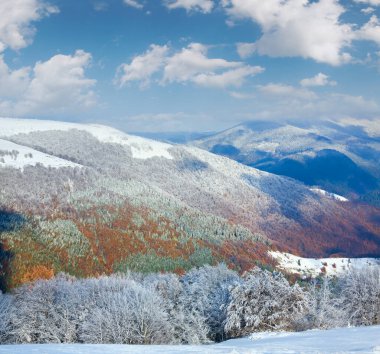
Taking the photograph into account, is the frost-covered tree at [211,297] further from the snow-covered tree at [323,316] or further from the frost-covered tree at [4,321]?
the frost-covered tree at [4,321]

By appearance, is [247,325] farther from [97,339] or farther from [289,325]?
[97,339]

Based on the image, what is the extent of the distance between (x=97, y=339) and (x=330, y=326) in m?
31.7

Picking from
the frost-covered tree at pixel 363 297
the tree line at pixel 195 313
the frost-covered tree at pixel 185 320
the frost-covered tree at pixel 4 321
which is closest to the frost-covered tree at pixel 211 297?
the tree line at pixel 195 313

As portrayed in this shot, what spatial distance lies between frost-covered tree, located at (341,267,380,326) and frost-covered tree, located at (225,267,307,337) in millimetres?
7255

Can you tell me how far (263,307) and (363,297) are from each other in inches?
591

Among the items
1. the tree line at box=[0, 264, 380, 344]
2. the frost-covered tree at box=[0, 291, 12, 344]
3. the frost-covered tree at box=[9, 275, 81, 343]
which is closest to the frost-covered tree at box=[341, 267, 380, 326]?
the tree line at box=[0, 264, 380, 344]

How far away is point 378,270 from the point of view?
221 feet

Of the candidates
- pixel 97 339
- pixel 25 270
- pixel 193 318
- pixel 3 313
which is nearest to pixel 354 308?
pixel 193 318

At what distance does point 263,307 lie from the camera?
200 feet

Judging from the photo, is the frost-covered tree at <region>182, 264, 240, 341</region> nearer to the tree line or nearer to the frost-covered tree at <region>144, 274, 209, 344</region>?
the tree line

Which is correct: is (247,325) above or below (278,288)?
below

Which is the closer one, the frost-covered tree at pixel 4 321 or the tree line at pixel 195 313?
the tree line at pixel 195 313

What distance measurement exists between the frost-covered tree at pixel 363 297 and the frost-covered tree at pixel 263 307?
7.26m

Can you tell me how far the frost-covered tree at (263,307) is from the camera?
6019cm
